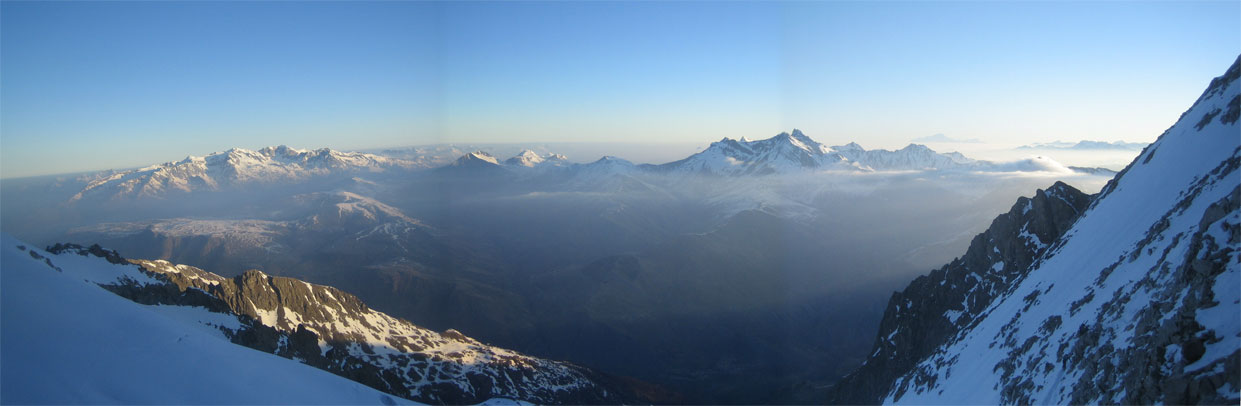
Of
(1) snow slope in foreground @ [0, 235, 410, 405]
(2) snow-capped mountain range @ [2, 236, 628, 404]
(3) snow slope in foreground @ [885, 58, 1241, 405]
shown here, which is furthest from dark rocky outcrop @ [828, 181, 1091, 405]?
(1) snow slope in foreground @ [0, 235, 410, 405]

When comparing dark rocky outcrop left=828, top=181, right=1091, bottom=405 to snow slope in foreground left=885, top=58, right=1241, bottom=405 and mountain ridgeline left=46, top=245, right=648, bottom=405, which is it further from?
mountain ridgeline left=46, top=245, right=648, bottom=405

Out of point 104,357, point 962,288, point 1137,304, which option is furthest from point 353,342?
point 1137,304

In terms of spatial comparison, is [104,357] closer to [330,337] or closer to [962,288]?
[330,337]

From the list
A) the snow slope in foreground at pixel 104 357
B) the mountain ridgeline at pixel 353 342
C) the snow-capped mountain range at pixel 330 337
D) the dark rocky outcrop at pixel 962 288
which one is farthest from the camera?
the mountain ridgeline at pixel 353 342

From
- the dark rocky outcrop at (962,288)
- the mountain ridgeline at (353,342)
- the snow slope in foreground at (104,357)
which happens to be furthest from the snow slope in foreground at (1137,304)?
the mountain ridgeline at (353,342)

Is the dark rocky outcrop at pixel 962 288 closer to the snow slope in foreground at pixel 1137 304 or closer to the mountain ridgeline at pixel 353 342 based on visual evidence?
the snow slope in foreground at pixel 1137 304

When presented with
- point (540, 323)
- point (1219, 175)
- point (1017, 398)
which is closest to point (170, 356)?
point (1017, 398)
